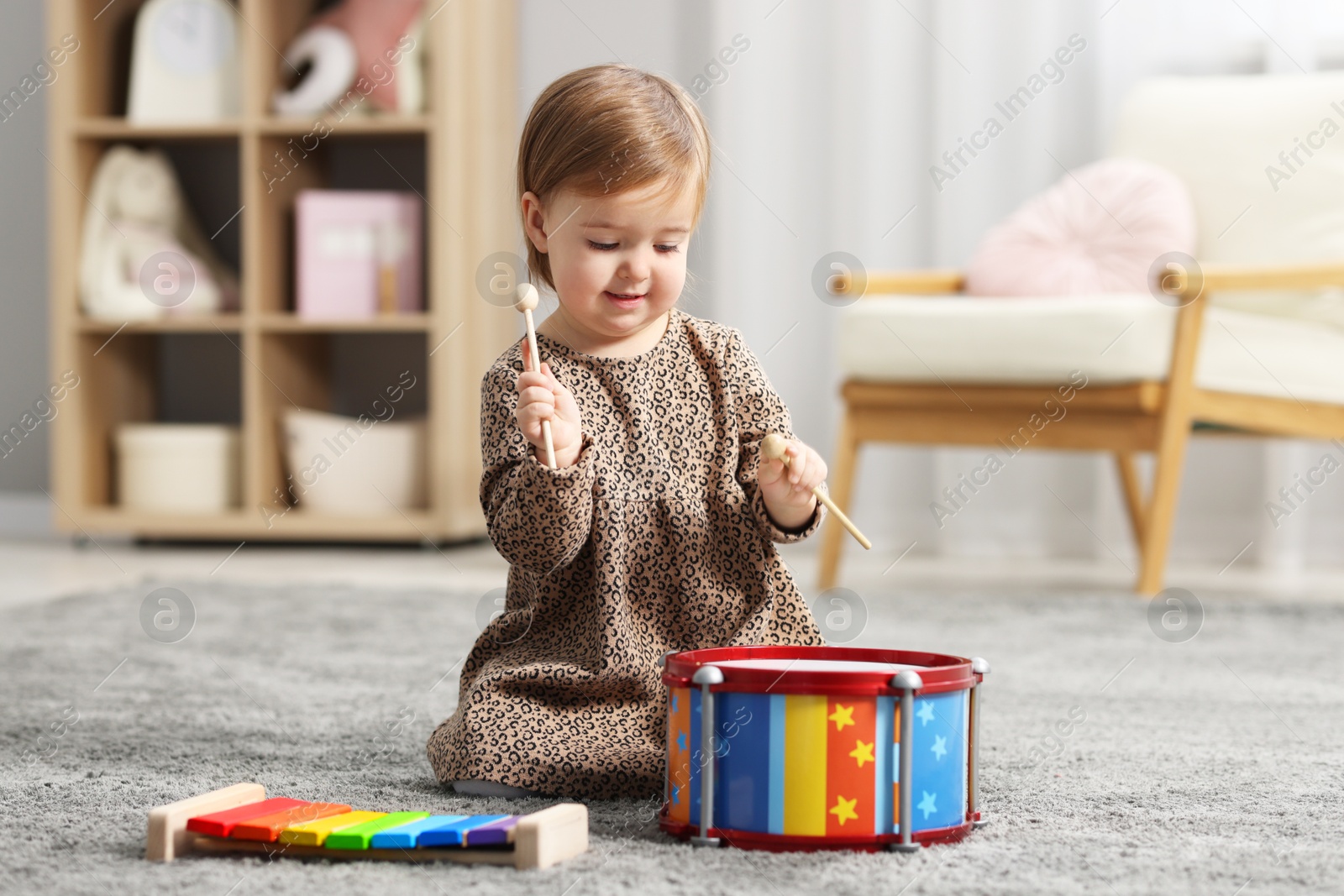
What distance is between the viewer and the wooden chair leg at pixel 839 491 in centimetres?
214

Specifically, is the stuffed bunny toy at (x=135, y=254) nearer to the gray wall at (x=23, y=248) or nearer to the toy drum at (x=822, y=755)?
the gray wall at (x=23, y=248)

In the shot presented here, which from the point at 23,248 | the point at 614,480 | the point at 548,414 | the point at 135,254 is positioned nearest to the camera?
the point at 548,414

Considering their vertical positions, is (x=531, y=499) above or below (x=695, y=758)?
above

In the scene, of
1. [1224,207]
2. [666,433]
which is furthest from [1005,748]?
[1224,207]

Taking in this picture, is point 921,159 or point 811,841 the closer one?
point 811,841

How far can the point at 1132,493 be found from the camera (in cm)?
238

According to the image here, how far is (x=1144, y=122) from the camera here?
2.50m

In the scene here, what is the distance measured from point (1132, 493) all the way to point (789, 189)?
93cm

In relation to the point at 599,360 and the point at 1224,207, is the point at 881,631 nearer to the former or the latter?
the point at 599,360

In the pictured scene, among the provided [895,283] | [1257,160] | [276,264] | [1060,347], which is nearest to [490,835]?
[1060,347]

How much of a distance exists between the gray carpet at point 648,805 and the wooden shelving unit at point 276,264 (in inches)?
29.6

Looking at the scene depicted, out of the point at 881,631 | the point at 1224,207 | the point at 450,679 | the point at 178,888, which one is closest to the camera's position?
the point at 178,888

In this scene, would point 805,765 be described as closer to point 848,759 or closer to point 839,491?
point 848,759

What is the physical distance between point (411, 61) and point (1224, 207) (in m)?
1.50
